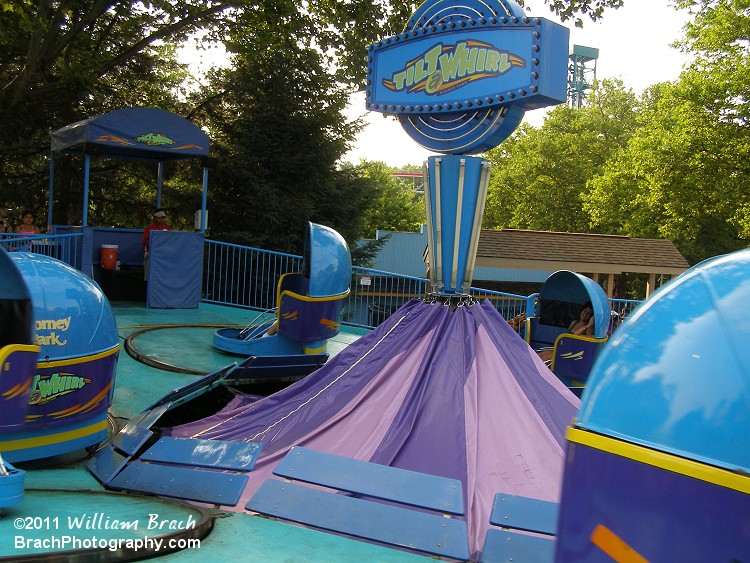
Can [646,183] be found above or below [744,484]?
above

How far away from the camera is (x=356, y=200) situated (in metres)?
18.3

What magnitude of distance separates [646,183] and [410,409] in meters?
25.3

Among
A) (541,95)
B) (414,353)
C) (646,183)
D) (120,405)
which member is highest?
(646,183)

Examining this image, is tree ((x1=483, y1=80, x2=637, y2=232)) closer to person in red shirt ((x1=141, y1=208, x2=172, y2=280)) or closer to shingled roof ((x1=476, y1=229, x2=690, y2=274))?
shingled roof ((x1=476, y1=229, x2=690, y2=274))

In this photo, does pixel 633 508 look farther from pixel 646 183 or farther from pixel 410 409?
pixel 646 183

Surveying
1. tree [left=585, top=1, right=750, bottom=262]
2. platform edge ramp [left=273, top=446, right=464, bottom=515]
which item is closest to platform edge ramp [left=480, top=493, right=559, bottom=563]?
platform edge ramp [left=273, top=446, right=464, bottom=515]

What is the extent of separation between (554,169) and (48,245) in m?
29.7

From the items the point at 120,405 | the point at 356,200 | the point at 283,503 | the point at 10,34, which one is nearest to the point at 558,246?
the point at 356,200

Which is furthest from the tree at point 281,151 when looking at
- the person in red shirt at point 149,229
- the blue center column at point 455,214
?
the blue center column at point 455,214

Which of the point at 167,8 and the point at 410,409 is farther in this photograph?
the point at 167,8

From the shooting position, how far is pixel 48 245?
480 inches

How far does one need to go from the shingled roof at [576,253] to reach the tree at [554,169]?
13409mm

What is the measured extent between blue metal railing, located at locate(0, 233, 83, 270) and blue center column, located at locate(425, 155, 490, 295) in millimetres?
7445

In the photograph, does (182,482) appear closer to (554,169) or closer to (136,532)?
(136,532)
